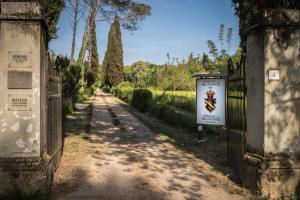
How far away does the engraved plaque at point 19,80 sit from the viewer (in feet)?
17.2

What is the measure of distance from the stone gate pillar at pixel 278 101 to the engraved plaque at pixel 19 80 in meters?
3.47

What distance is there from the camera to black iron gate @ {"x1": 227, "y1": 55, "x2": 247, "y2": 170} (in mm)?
6098

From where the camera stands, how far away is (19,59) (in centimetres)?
525

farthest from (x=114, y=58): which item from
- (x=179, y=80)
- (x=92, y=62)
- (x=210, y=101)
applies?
(x=210, y=101)

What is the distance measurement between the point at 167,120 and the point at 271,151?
10349 mm

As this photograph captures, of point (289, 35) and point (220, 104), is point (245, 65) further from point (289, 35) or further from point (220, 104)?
point (220, 104)

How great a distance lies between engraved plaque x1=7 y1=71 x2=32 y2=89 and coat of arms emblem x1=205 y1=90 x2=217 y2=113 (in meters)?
5.55

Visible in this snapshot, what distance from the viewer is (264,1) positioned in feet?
20.4

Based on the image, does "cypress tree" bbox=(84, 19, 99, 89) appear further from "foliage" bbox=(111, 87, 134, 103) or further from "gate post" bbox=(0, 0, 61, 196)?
"gate post" bbox=(0, 0, 61, 196)

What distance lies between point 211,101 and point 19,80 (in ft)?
18.6

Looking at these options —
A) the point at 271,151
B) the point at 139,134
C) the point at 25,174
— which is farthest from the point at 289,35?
the point at 139,134

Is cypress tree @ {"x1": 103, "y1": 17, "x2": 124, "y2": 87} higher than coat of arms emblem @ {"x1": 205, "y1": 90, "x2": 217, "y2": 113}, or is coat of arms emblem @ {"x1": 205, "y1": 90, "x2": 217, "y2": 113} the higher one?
cypress tree @ {"x1": 103, "y1": 17, "x2": 124, "y2": 87}

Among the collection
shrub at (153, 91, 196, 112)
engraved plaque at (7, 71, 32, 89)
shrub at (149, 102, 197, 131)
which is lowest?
shrub at (149, 102, 197, 131)

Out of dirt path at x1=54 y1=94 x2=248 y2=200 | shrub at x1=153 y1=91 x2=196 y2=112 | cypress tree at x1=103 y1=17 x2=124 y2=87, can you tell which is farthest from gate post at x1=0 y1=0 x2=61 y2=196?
cypress tree at x1=103 y1=17 x2=124 y2=87
